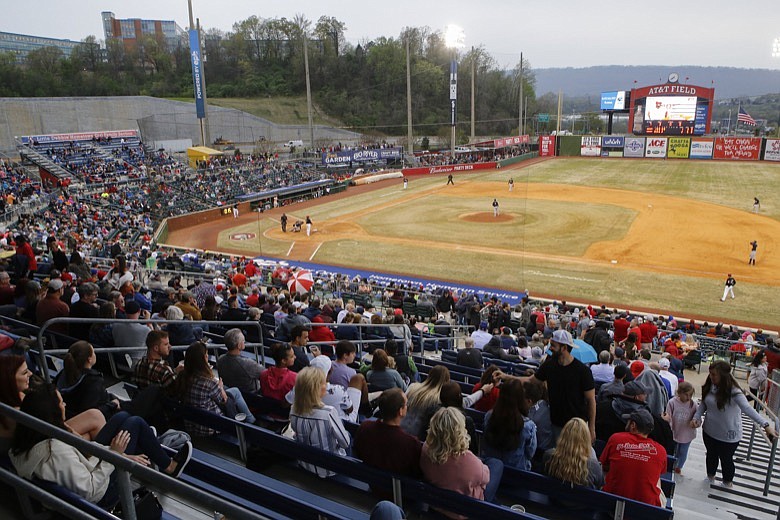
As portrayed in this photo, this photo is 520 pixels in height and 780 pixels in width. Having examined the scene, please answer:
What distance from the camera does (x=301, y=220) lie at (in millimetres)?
38719

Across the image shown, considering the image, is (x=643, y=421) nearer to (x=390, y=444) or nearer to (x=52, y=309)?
(x=390, y=444)

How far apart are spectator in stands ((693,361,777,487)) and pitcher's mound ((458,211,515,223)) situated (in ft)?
98.6

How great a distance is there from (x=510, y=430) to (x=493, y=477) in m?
0.45

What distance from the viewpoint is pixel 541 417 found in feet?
18.6

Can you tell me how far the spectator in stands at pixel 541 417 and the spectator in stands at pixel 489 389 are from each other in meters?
0.60

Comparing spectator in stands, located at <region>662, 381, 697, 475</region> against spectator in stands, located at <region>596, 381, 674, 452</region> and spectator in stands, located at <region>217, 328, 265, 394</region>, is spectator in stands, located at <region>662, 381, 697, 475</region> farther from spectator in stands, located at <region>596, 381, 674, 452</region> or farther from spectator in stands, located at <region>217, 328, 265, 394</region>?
spectator in stands, located at <region>217, 328, 265, 394</region>

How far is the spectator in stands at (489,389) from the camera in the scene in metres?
6.27

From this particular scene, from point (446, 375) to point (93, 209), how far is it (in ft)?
112

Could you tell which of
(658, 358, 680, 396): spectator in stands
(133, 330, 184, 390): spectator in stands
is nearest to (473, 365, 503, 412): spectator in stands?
(658, 358, 680, 396): spectator in stands

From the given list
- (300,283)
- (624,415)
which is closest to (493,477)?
(624,415)

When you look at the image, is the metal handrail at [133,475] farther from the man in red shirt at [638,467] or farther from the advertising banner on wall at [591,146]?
the advertising banner on wall at [591,146]

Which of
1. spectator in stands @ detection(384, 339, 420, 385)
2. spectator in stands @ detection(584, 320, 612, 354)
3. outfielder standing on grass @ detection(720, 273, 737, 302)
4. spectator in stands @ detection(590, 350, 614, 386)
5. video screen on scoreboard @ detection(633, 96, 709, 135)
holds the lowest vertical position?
outfielder standing on grass @ detection(720, 273, 737, 302)

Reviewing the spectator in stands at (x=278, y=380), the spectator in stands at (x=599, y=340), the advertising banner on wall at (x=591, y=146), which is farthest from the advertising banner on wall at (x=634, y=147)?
the spectator in stands at (x=278, y=380)

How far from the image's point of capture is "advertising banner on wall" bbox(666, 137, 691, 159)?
6506 centimetres
